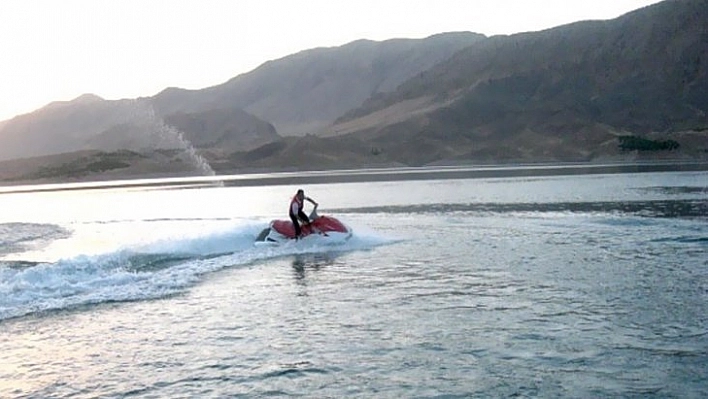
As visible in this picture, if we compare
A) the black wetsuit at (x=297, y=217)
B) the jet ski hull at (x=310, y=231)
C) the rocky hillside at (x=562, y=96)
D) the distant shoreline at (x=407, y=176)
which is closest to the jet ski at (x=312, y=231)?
the jet ski hull at (x=310, y=231)

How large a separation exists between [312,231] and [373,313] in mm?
11020

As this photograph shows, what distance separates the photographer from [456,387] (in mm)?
9531

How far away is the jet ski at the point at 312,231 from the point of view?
24.2m

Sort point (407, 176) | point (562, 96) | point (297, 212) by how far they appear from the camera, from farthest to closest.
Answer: point (562, 96) → point (407, 176) → point (297, 212)

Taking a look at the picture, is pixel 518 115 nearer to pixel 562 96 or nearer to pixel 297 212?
pixel 562 96

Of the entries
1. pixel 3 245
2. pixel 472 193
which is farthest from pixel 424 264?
pixel 472 193

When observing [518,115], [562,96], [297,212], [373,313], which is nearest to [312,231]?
[297,212]

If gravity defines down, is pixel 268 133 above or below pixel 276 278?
above

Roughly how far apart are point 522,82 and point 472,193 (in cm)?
10181

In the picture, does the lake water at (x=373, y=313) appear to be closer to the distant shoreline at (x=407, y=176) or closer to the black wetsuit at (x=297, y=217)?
the black wetsuit at (x=297, y=217)

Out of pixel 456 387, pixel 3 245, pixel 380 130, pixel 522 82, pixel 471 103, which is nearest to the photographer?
pixel 456 387

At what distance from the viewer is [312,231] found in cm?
2445

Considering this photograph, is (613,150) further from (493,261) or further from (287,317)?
(287,317)

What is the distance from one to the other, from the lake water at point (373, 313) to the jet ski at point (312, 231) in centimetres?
35
